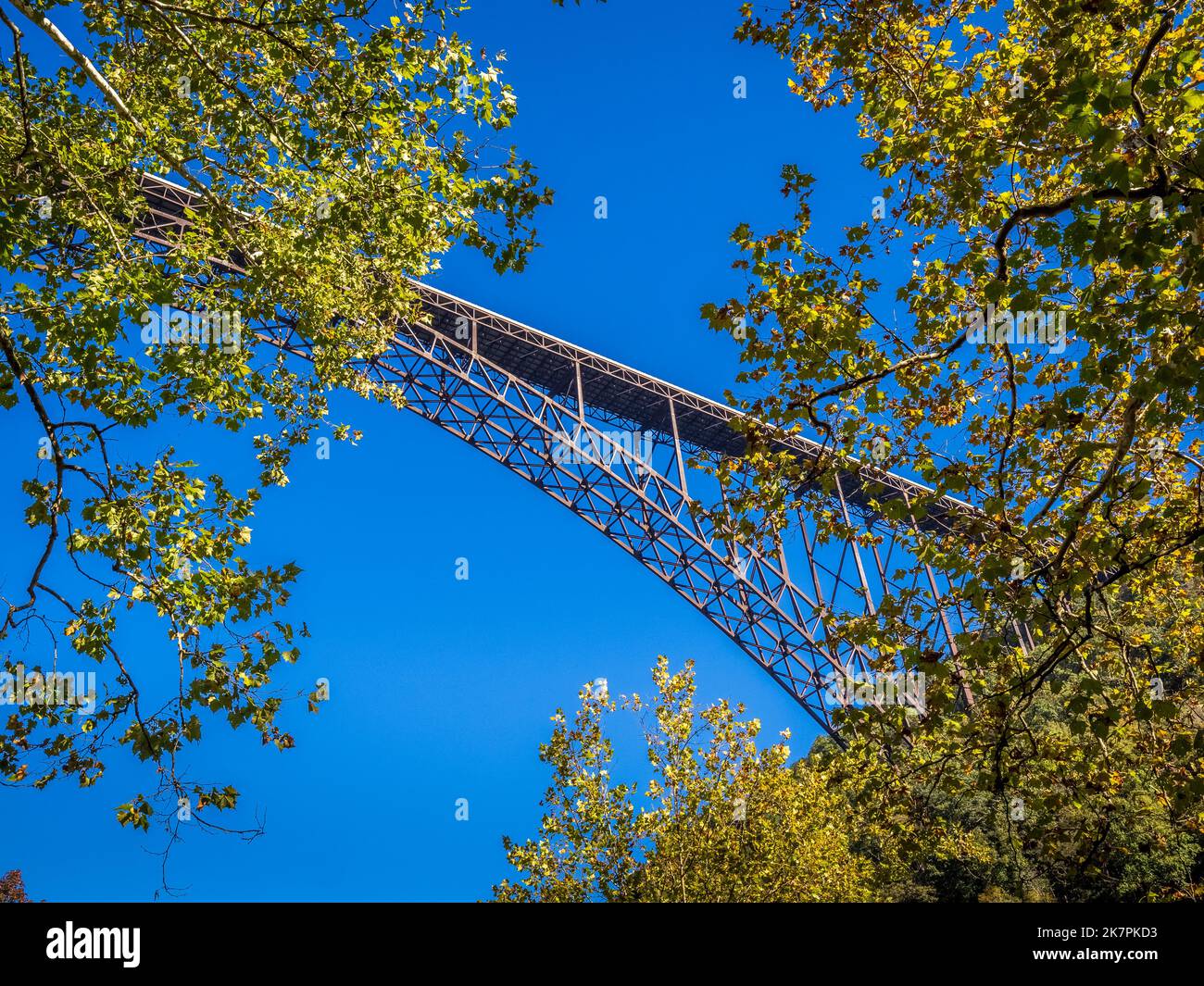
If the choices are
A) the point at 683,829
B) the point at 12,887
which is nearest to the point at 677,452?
the point at 683,829

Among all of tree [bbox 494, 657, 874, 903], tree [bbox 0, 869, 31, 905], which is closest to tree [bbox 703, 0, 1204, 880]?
tree [bbox 494, 657, 874, 903]

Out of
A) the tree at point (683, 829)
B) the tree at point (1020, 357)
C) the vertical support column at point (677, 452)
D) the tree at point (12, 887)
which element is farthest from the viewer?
the tree at point (12, 887)

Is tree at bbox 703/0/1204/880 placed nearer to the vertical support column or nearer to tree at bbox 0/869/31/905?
the vertical support column

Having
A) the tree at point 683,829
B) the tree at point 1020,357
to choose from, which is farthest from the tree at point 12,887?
the tree at point 1020,357

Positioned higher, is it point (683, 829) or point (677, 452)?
point (677, 452)

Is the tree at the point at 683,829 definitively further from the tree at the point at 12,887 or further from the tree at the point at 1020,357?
the tree at the point at 12,887

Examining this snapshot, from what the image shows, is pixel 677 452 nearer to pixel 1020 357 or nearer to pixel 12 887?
pixel 1020 357

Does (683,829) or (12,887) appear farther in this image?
(12,887)

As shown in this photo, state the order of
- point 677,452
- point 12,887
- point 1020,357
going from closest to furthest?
1. point 1020,357
2. point 677,452
3. point 12,887

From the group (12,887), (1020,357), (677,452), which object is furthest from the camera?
(12,887)
